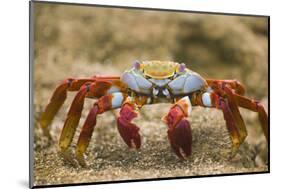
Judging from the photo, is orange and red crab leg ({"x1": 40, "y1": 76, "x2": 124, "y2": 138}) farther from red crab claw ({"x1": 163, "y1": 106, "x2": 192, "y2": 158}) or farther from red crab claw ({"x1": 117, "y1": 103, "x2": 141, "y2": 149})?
red crab claw ({"x1": 163, "y1": 106, "x2": 192, "y2": 158})

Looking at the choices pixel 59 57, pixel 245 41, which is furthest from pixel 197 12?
pixel 59 57

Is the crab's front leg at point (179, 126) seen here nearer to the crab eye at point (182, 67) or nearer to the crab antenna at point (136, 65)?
the crab eye at point (182, 67)

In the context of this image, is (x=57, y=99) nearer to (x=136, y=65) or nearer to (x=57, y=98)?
(x=57, y=98)

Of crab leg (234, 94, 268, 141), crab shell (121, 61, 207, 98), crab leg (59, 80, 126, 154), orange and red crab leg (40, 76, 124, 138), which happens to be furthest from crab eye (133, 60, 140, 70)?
crab leg (234, 94, 268, 141)

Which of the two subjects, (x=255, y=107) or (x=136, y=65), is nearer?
(x=136, y=65)

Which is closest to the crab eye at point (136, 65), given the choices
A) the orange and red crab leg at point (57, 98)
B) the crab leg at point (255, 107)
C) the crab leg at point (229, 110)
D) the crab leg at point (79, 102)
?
the crab leg at point (79, 102)

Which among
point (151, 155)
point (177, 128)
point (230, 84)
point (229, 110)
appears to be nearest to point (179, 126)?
point (177, 128)
